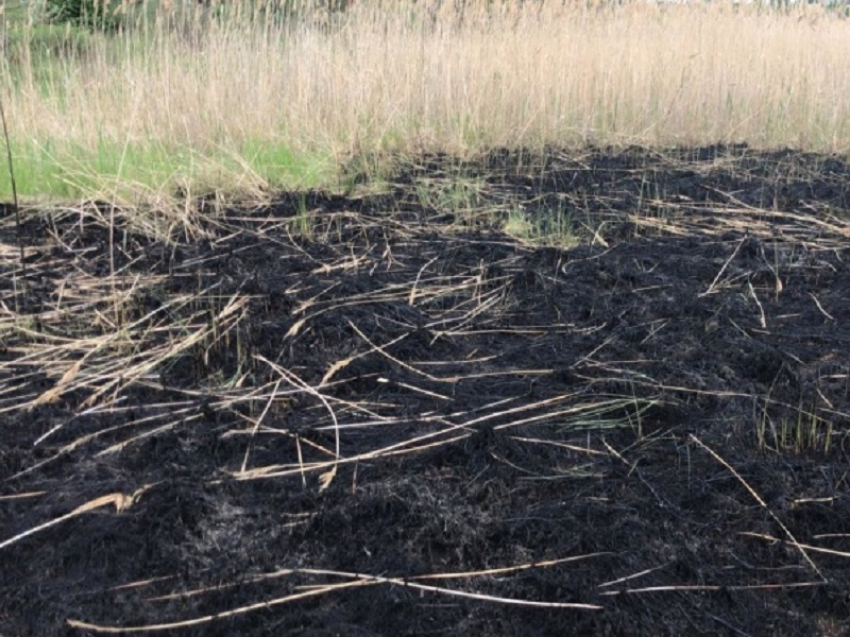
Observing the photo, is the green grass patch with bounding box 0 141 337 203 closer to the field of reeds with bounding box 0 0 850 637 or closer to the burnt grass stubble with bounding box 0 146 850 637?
the field of reeds with bounding box 0 0 850 637

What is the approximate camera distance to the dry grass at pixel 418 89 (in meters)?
4.73

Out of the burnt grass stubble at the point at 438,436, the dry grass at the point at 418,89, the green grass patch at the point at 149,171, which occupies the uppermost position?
the dry grass at the point at 418,89

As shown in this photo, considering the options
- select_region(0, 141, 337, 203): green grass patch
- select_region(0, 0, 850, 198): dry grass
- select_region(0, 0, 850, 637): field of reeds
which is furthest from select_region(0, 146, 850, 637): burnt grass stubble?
select_region(0, 0, 850, 198): dry grass

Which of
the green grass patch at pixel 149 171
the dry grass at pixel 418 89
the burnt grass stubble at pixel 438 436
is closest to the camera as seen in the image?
the burnt grass stubble at pixel 438 436

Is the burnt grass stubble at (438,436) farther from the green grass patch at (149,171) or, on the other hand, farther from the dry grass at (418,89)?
the dry grass at (418,89)

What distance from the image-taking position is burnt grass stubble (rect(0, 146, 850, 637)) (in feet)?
4.71

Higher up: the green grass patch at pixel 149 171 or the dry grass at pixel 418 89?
the dry grass at pixel 418 89

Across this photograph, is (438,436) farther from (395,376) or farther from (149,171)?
(149,171)

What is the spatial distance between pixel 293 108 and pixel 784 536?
417 centimetres

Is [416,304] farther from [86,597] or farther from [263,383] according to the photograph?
[86,597]

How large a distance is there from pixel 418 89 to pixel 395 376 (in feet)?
12.0

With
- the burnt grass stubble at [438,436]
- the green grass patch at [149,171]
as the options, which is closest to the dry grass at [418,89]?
the green grass patch at [149,171]

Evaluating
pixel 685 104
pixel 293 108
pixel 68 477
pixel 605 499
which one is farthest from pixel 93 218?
pixel 685 104

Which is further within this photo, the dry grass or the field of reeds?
the dry grass
